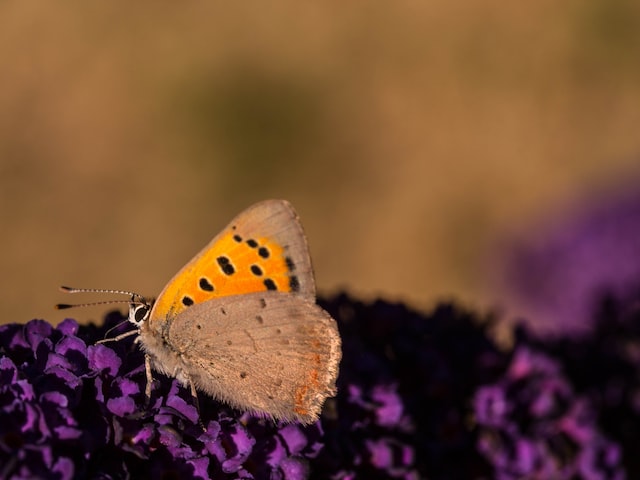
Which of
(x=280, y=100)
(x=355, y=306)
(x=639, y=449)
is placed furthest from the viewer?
(x=280, y=100)

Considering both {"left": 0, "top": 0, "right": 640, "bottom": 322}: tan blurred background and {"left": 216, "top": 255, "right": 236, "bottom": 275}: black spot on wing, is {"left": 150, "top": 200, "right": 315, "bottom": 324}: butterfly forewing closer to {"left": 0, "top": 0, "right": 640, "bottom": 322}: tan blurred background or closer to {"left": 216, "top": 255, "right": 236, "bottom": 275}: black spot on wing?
{"left": 216, "top": 255, "right": 236, "bottom": 275}: black spot on wing

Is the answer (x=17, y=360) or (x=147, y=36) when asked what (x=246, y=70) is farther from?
(x=17, y=360)

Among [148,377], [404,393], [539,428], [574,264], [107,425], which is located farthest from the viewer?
[574,264]

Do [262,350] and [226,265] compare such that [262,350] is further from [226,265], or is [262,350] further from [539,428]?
[539,428]

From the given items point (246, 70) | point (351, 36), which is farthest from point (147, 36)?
point (351, 36)

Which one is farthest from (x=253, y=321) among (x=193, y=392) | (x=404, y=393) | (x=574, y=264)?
(x=574, y=264)

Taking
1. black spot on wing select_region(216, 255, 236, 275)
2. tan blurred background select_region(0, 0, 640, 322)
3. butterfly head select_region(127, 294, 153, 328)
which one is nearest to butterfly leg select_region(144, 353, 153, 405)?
butterfly head select_region(127, 294, 153, 328)
